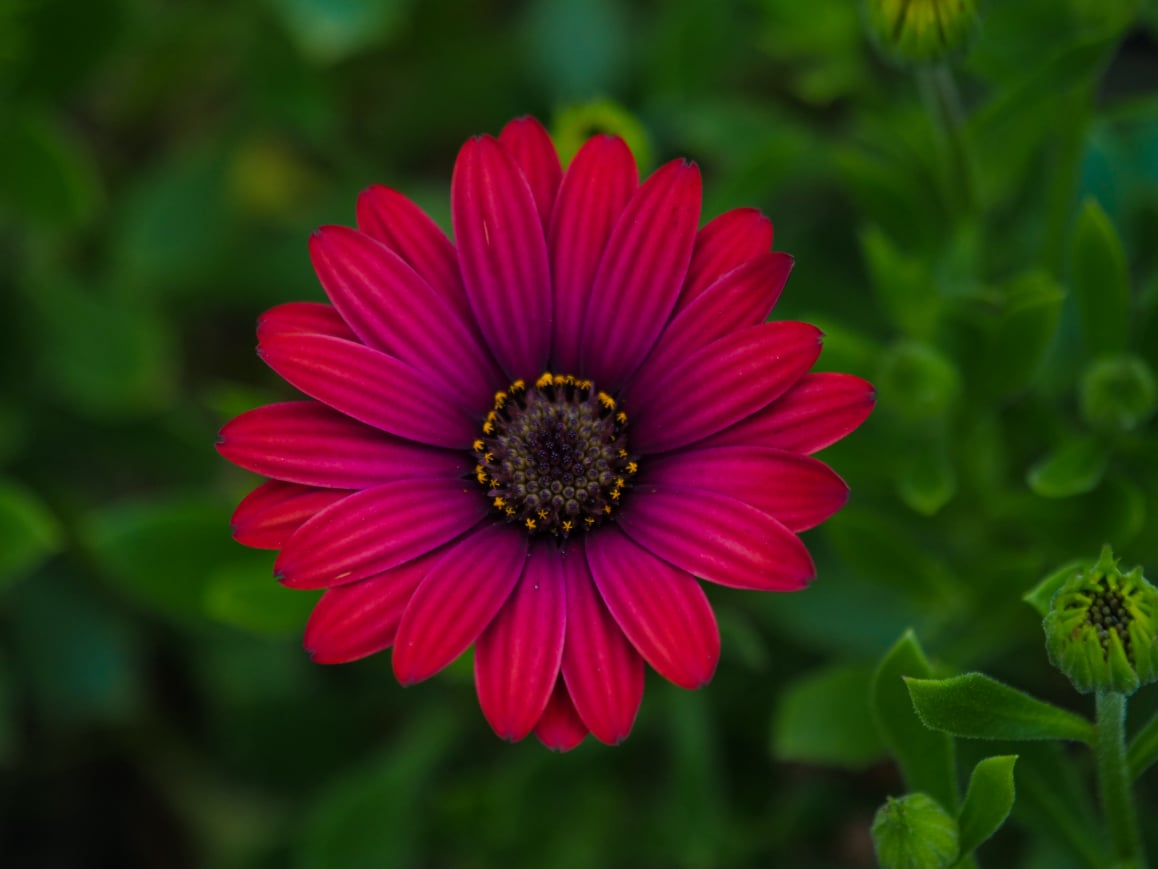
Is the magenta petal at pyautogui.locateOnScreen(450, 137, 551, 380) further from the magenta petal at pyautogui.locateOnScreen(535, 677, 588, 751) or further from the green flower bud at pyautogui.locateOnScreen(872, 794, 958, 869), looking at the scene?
the green flower bud at pyautogui.locateOnScreen(872, 794, 958, 869)

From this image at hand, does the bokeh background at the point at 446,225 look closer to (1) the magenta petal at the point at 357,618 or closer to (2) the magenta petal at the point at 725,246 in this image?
(2) the magenta petal at the point at 725,246

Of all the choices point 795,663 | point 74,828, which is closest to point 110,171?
point 74,828

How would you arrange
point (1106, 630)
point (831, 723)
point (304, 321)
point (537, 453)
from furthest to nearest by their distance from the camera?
point (831, 723) < point (537, 453) < point (304, 321) < point (1106, 630)

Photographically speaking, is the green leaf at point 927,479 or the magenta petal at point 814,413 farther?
the green leaf at point 927,479

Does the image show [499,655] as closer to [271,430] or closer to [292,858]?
[271,430]

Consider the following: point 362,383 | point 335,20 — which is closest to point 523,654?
point 362,383

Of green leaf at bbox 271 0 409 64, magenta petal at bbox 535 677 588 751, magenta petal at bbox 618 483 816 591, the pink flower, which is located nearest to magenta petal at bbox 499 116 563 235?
the pink flower

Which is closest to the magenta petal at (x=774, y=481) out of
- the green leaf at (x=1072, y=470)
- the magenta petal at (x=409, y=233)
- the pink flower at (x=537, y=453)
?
the pink flower at (x=537, y=453)

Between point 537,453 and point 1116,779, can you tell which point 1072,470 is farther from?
point 537,453
